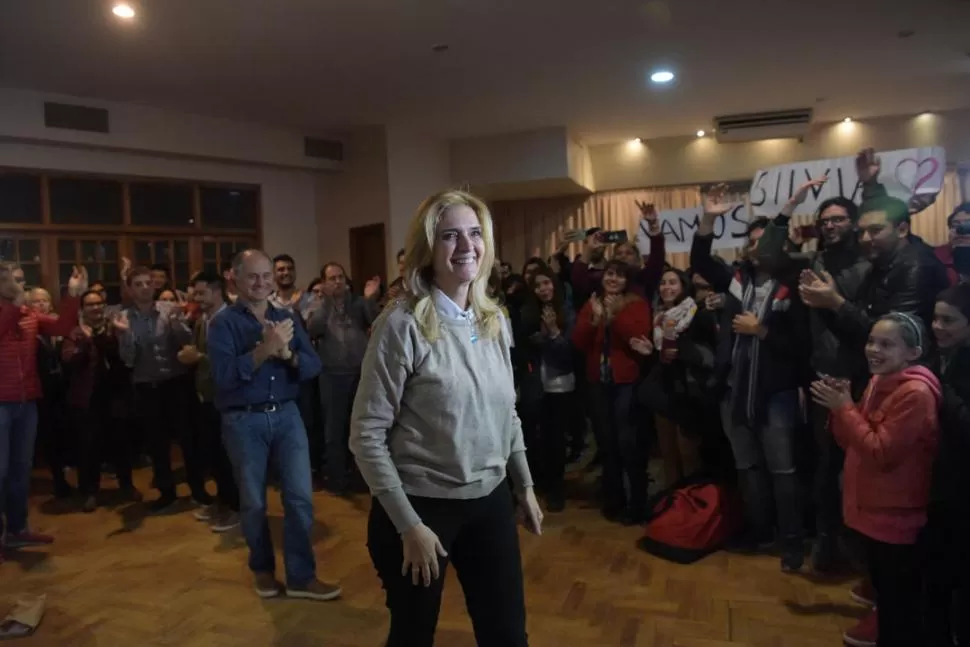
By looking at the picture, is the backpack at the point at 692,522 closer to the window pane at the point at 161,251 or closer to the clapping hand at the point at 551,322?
the clapping hand at the point at 551,322

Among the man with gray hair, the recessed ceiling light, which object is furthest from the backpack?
the recessed ceiling light

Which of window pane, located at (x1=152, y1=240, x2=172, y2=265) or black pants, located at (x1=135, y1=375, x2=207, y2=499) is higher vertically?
window pane, located at (x1=152, y1=240, x2=172, y2=265)

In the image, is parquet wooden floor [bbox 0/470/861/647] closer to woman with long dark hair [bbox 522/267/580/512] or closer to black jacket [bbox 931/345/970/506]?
woman with long dark hair [bbox 522/267/580/512]

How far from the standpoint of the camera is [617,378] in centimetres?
357

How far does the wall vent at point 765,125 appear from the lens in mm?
6867

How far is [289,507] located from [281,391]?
466mm

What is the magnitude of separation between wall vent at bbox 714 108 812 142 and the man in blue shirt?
5585 millimetres

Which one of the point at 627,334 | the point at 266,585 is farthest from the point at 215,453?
the point at 627,334

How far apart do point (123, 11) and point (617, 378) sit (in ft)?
11.2

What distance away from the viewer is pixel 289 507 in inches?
110

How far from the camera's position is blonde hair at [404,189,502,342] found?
4.72 ft

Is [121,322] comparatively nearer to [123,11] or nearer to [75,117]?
[123,11]

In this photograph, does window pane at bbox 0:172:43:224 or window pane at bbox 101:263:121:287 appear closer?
window pane at bbox 0:172:43:224

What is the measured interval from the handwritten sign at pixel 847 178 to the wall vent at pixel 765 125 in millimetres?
2920
